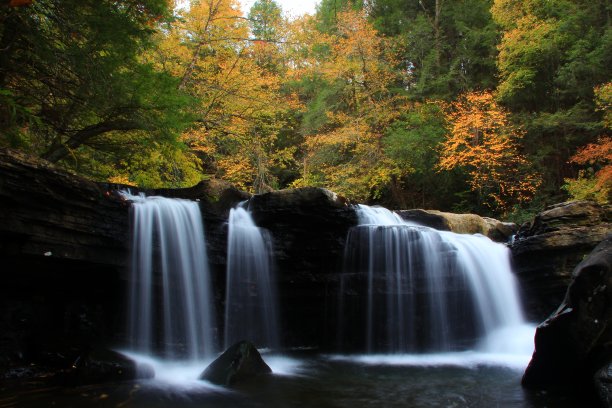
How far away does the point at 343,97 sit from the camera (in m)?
22.6

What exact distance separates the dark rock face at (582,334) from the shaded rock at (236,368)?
4427 mm

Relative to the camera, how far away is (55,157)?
8.24 meters

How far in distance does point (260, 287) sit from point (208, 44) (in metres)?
10.3

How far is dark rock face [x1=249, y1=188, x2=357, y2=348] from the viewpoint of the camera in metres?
9.90

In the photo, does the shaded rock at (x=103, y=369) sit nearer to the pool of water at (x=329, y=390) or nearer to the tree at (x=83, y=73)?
the pool of water at (x=329, y=390)

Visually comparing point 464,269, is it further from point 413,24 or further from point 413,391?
point 413,24

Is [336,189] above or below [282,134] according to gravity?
below

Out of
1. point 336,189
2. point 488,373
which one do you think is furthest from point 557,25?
point 488,373

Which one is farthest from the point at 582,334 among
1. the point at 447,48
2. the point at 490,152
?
the point at 447,48

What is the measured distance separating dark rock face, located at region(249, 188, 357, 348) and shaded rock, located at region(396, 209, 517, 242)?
437 cm

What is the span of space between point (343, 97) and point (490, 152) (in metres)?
8.44

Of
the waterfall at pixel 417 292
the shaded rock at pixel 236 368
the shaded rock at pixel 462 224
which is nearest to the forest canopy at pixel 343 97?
the shaded rock at pixel 462 224

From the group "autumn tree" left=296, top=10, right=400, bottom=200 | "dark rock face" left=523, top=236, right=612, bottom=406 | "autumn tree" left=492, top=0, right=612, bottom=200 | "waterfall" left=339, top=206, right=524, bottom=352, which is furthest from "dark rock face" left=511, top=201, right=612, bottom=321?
"autumn tree" left=296, top=10, right=400, bottom=200

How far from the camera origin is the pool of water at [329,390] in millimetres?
5547
